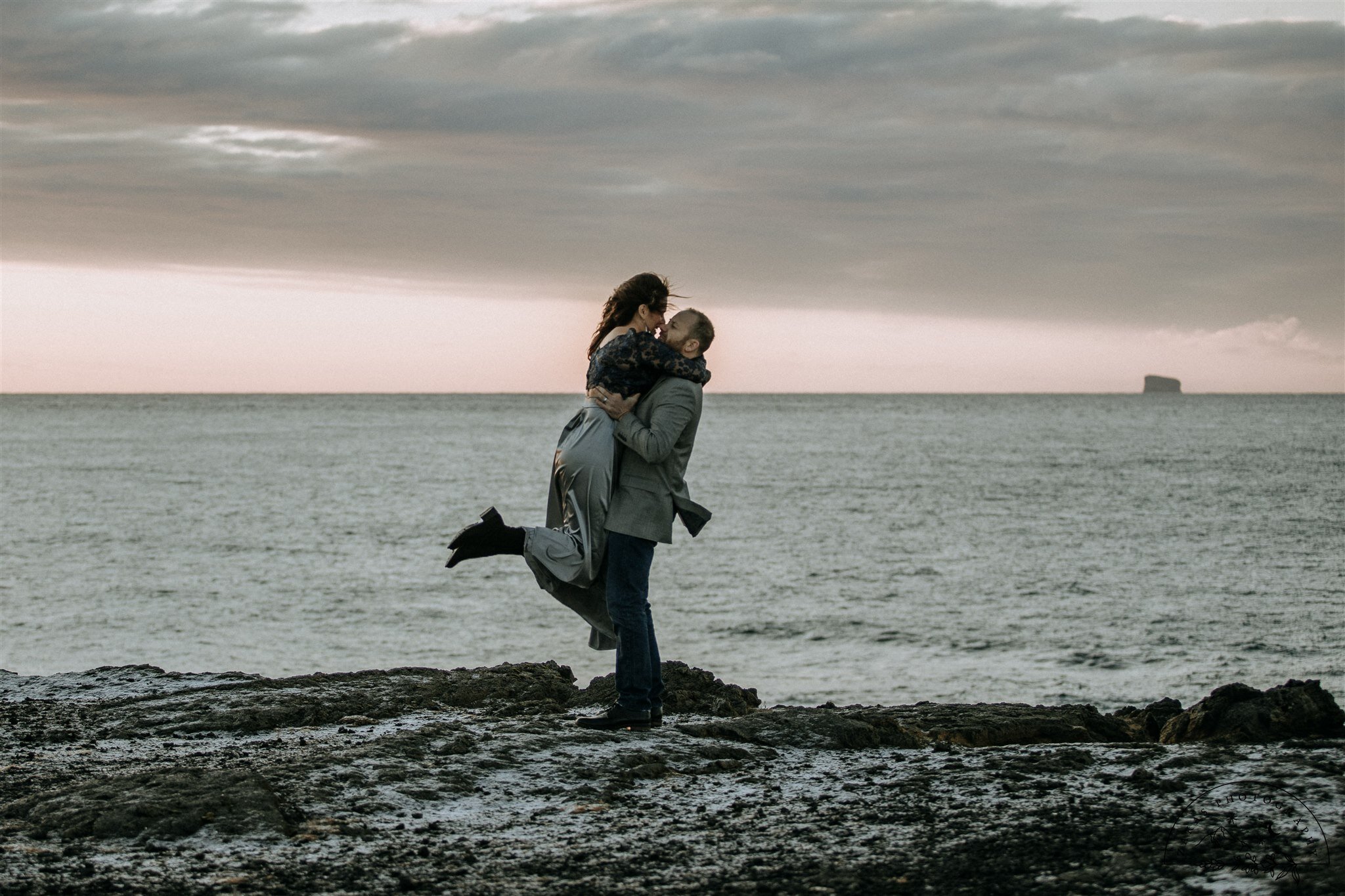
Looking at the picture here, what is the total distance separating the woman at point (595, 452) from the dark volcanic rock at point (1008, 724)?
6.90 feet

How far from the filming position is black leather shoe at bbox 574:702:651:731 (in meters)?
6.64

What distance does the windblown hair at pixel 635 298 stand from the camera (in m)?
6.37

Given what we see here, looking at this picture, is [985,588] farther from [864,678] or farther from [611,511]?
[611,511]

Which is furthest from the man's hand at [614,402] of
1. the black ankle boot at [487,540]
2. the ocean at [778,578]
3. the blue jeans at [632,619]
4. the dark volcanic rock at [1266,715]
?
the ocean at [778,578]

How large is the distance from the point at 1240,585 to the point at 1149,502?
17.9 metres

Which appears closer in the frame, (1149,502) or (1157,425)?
(1149,502)

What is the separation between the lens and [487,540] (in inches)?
252

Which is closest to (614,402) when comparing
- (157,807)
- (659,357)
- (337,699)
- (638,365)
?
(638,365)

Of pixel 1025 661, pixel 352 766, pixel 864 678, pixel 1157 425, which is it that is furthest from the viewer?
pixel 1157 425

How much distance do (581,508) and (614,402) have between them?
598mm

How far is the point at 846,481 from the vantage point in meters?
49.8

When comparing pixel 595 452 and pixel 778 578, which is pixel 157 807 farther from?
pixel 778 578

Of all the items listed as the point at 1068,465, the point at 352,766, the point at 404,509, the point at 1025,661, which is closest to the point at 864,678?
the point at 1025,661

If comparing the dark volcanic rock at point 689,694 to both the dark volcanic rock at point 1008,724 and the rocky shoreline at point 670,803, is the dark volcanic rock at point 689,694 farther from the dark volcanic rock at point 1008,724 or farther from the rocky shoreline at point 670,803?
the dark volcanic rock at point 1008,724
